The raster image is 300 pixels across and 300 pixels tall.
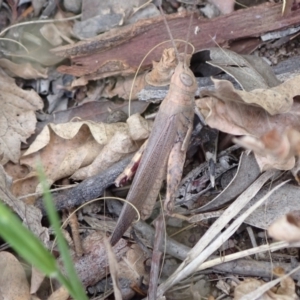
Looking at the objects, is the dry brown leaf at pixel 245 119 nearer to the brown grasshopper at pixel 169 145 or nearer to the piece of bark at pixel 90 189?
the brown grasshopper at pixel 169 145

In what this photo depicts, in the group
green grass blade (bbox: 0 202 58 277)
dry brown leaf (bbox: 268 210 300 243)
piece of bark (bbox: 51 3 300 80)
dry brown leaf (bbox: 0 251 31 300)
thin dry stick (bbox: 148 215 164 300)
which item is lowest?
thin dry stick (bbox: 148 215 164 300)

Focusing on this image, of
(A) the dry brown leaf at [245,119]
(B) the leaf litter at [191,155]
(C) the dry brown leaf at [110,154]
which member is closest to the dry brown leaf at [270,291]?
(B) the leaf litter at [191,155]

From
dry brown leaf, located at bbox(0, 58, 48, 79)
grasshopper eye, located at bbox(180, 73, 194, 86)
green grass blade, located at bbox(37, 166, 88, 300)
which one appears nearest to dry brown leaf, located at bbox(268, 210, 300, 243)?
green grass blade, located at bbox(37, 166, 88, 300)

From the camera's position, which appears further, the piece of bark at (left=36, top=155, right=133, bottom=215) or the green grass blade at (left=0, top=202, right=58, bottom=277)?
the piece of bark at (left=36, top=155, right=133, bottom=215)

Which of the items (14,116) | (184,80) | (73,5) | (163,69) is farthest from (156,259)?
(73,5)

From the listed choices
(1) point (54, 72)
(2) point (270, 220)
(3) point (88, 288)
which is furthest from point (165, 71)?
(3) point (88, 288)

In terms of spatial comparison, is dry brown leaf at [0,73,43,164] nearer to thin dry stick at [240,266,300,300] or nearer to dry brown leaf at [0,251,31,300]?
dry brown leaf at [0,251,31,300]

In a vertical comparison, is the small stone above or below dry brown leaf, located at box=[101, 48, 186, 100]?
above
